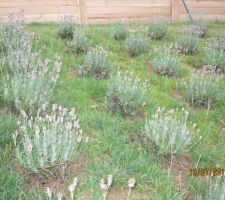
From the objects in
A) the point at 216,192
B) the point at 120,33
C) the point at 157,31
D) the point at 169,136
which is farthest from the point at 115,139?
the point at 157,31

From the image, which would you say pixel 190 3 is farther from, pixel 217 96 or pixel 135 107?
pixel 135 107

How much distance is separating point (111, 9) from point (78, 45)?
239 inches

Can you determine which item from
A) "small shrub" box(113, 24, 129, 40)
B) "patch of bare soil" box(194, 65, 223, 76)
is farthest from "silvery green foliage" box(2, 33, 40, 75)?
"small shrub" box(113, 24, 129, 40)

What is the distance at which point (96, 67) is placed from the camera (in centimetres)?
705

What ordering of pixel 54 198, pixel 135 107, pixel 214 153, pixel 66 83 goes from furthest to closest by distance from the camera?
pixel 66 83, pixel 135 107, pixel 214 153, pixel 54 198

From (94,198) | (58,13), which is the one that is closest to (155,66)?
(94,198)

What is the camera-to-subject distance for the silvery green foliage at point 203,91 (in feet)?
21.6

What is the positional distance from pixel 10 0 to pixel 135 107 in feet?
27.5

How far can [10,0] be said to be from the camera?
12891 mm

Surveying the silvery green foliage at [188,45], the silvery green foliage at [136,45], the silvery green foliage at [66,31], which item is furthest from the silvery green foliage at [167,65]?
the silvery green foliage at [66,31]

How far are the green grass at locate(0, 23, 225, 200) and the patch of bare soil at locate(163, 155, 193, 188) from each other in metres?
0.08

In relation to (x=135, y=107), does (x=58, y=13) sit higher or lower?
higher

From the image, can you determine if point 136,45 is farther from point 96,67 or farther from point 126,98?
point 126,98
